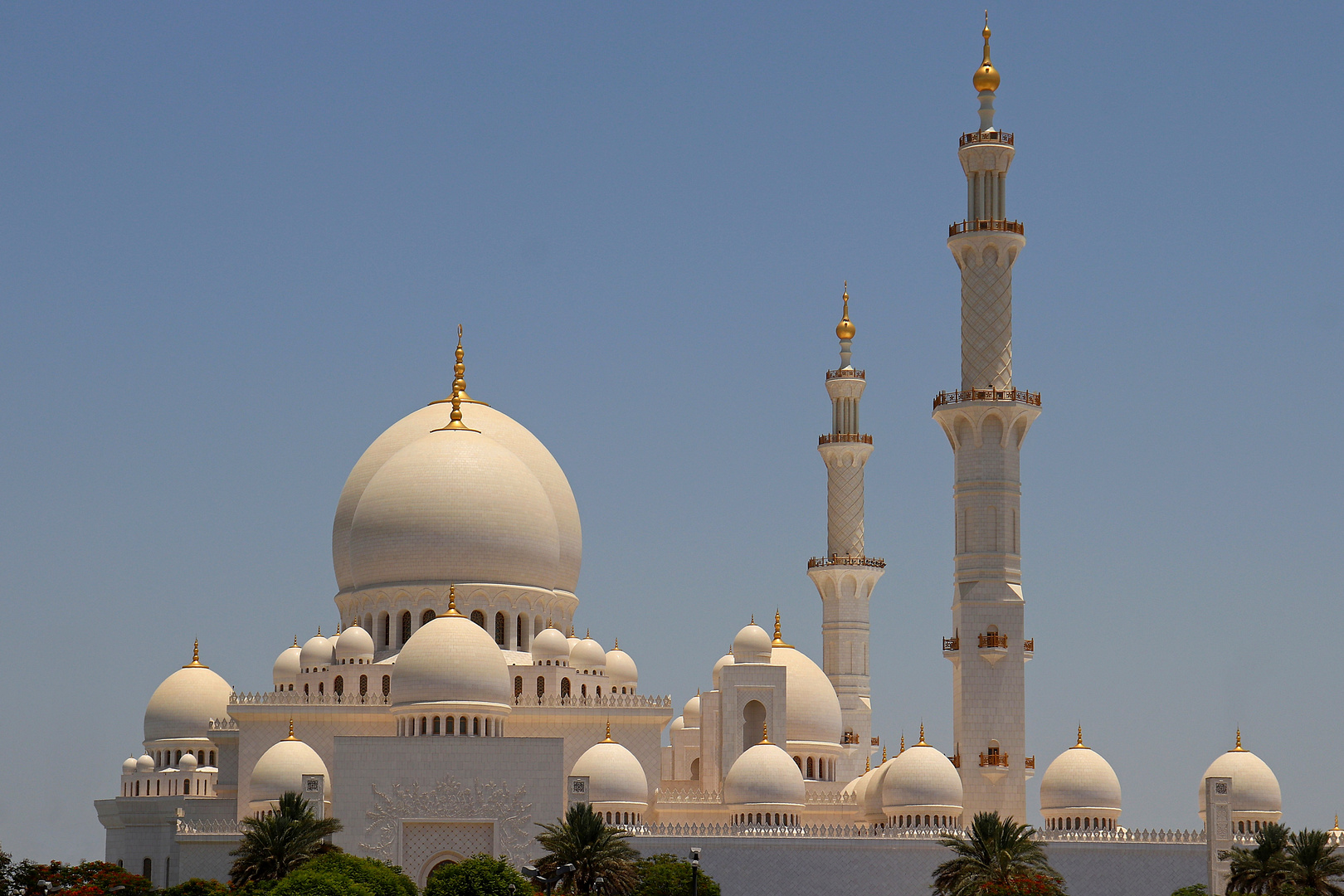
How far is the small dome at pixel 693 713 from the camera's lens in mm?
65938

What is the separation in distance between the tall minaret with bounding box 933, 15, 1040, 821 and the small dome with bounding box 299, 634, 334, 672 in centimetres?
1703

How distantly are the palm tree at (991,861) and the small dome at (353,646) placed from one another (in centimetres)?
1780

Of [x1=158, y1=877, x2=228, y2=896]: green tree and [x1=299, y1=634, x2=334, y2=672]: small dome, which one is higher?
[x1=299, y1=634, x2=334, y2=672]: small dome

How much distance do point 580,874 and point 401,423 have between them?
2182 cm

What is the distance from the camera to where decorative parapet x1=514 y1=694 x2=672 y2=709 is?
60.3 meters

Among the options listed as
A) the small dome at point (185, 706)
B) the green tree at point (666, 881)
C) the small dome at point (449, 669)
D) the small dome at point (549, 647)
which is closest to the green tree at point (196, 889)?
the small dome at point (449, 669)

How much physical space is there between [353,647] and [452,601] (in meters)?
3.37

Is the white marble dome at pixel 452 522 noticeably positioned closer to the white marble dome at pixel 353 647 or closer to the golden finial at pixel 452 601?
the golden finial at pixel 452 601

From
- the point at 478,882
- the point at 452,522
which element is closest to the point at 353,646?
the point at 452,522

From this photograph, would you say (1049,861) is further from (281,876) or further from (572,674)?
(281,876)

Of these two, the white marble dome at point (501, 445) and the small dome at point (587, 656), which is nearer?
A: the small dome at point (587, 656)

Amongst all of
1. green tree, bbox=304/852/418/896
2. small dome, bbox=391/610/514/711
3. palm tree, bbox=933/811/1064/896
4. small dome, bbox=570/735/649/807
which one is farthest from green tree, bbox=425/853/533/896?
A: palm tree, bbox=933/811/1064/896

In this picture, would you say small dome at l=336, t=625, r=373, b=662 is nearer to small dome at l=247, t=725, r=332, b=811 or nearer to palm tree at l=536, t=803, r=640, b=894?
small dome at l=247, t=725, r=332, b=811

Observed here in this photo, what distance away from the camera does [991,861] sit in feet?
163
